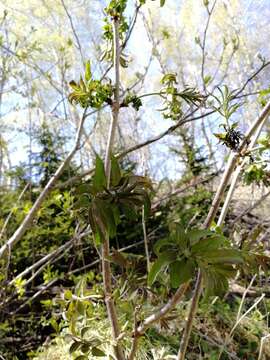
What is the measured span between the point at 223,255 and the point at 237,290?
5.62ft

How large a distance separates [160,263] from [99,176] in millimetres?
135

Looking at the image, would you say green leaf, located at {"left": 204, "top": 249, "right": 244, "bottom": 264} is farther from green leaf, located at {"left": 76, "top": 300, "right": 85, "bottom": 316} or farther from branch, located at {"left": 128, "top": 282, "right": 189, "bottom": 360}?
green leaf, located at {"left": 76, "top": 300, "right": 85, "bottom": 316}

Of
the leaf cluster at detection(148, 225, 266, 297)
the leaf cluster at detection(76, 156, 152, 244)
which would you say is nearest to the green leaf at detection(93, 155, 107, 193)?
the leaf cluster at detection(76, 156, 152, 244)

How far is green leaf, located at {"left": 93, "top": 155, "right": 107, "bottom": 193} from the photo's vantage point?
465 mm

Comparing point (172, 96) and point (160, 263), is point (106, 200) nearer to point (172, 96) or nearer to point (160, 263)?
point (160, 263)

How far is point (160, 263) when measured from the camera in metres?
0.42

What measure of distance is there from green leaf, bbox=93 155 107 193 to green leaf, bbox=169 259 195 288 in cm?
14

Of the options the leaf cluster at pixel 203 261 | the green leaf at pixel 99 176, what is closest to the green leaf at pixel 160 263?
the leaf cluster at pixel 203 261

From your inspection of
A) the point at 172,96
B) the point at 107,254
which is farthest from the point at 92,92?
the point at 107,254

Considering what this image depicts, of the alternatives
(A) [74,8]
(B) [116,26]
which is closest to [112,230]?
(B) [116,26]

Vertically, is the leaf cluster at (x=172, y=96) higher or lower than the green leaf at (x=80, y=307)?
higher

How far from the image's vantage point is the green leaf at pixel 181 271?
0.40m

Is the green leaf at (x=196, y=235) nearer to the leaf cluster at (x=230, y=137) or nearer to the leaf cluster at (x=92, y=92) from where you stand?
the leaf cluster at (x=230, y=137)

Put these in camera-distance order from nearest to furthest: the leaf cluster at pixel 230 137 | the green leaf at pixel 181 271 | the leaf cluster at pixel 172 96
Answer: the green leaf at pixel 181 271
the leaf cluster at pixel 230 137
the leaf cluster at pixel 172 96
